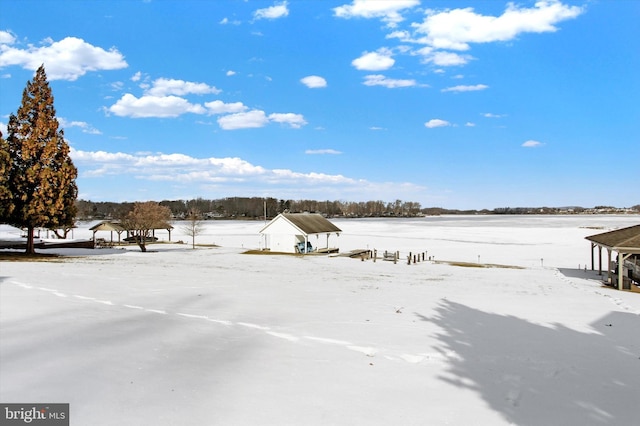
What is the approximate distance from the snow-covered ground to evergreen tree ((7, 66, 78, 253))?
16454 mm

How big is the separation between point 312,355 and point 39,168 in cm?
3296

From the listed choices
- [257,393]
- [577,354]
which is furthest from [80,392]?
[577,354]

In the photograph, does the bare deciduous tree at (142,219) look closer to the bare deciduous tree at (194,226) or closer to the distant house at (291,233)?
the bare deciduous tree at (194,226)

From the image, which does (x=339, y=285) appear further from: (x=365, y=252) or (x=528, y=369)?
(x=365, y=252)

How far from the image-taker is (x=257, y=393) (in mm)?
7164

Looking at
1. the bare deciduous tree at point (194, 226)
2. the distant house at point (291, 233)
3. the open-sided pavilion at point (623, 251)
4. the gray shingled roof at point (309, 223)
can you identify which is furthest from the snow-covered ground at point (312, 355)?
the bare deciduous tree at point (194, 226)

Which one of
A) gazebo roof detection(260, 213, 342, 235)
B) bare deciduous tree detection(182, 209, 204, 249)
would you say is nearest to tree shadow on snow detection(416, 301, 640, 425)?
gazebo roof detection(260, 213, 342, 235)

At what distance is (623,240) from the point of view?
25.7 metres

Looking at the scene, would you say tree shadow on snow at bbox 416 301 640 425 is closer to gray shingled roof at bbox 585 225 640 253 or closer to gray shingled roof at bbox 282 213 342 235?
gray shingled roof at bbox 585 225 640 253

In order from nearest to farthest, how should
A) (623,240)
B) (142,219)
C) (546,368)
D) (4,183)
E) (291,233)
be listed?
(546,368) → (623,240) → (4,183) → (291,233) → (142,219)

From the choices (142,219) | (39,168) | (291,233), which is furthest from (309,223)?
(39,168)

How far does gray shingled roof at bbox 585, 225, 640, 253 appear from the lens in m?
24.6

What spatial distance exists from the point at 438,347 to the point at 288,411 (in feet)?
16.5

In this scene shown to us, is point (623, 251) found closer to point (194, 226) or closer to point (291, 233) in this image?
point (291, 233)
